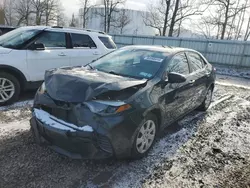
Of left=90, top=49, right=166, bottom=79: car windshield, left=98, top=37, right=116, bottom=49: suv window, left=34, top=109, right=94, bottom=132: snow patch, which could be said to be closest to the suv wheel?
left=90, top=49, right=166, bottom=79: car windshield

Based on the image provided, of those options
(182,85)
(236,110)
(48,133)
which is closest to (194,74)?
(182,85)

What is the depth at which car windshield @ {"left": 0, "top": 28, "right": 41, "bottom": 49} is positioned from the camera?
508 centimetres

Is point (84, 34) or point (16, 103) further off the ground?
point (84, 34)

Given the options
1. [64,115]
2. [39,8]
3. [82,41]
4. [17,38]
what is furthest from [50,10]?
[64,115]

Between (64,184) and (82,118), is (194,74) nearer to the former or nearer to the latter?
(82,118)

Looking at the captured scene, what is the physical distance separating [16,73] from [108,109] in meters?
3.24

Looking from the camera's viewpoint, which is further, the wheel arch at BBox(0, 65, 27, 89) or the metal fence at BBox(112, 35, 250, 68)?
the metal fence at BBox(112, 35, 250, 68)

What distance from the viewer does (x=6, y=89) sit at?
4.89 m

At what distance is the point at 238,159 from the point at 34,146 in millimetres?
3130

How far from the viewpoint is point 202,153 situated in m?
3.57

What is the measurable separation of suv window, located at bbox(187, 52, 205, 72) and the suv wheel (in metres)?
3.79

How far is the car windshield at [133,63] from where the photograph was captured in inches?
140

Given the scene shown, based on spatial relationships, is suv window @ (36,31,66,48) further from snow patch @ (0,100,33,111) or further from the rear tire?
the rear tire

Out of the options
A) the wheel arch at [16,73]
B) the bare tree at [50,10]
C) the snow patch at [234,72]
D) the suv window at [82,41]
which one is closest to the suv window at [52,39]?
the suv window at [82,41]
